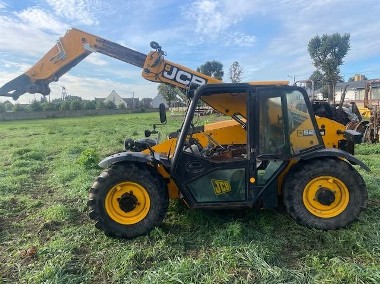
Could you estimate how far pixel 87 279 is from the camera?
3889 millimetres

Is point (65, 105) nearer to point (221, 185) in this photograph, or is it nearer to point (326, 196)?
point (221, 185)

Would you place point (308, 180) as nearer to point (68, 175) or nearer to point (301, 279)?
point (301, 279)

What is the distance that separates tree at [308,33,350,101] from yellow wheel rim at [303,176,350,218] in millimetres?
53921

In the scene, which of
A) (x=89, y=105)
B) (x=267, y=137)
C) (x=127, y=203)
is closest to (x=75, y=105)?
(x=89, y=105)

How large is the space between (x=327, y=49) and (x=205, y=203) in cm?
5718

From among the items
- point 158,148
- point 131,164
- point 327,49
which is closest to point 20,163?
point 158,148

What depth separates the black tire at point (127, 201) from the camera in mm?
4883

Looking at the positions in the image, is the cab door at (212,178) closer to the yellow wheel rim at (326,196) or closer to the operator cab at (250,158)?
the operator cab at (250,158)

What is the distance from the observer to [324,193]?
4.95 m

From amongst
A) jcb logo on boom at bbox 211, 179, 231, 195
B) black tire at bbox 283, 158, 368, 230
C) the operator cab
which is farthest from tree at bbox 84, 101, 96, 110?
black tire at bbox 283, 158, 368, 230

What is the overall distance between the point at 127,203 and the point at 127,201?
0.09 feet

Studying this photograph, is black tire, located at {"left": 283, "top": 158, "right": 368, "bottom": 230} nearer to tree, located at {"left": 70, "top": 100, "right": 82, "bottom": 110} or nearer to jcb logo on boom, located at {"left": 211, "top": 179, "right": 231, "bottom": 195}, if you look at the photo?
jcb logo on boom, located at {"left": 211, "top": 179, "right": 231, "bottom": 195}

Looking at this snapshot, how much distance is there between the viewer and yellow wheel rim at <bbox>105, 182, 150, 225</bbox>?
4949 mm

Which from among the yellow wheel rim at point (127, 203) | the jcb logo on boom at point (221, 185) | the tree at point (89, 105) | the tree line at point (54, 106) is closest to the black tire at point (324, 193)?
the jcb logo on boom at point (221, 185)
